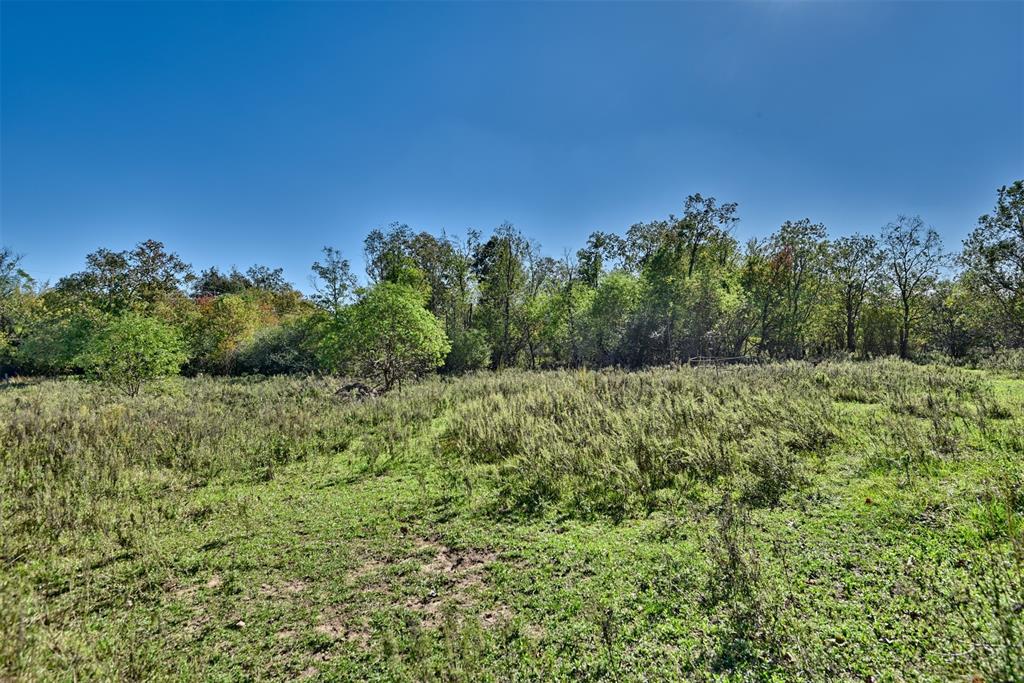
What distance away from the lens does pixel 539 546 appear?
488cm

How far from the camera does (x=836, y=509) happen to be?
4785 millimetres

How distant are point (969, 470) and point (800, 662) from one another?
440 centimetres

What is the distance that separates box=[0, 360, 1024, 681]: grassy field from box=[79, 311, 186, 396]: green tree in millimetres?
5260

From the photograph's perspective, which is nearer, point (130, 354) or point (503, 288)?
point (130, 354)

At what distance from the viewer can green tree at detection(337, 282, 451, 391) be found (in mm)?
14891

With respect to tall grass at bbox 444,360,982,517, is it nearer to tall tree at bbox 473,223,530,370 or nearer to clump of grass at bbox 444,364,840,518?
clump of grass at bbox 444,364,840,518

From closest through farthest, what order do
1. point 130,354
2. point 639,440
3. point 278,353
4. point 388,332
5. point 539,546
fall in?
point 539,546, point 639,440, point 130,354, point 388,332, point 278,353

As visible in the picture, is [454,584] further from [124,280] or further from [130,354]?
[124,280]

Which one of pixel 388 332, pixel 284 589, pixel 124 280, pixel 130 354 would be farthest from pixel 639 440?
pixel 124 280

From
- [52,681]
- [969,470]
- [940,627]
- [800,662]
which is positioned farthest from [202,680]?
[969,470]

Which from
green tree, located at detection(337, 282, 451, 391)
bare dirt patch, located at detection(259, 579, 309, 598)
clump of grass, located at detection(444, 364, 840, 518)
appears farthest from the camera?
green tree, located at detection(337, 282, 451, 391)

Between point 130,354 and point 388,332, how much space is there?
8.31m

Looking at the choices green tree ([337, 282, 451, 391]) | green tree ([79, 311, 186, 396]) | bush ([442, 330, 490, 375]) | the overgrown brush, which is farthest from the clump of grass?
bush ([442, 330, 490, 375])

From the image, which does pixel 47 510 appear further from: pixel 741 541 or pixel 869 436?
pixel 869 436
